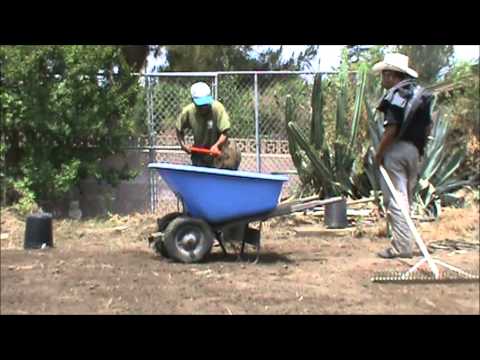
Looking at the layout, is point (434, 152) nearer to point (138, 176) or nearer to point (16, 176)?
point (138, 176)

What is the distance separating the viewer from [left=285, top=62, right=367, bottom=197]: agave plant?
8703 millimetres

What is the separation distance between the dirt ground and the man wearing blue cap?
3.22ft

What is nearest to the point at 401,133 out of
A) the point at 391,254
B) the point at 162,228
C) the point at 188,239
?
the point at 391,254

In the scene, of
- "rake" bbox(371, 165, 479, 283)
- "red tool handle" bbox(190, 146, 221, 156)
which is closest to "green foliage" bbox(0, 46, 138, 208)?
"red tool handle" bbox(190, 146, 221, 156)

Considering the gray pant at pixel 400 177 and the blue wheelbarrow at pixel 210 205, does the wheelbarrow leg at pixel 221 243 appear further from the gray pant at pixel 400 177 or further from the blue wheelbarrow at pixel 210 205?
the gray pant at pixel 400 177

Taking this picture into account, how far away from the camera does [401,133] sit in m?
6.02

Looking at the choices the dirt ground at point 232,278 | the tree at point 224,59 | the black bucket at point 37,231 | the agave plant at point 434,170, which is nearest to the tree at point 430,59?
the tree at point 224,59

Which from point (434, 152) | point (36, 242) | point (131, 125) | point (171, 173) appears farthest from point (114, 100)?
point (434, 152)

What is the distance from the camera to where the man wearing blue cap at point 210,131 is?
6559 millimetres

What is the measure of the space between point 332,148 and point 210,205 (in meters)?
3.55

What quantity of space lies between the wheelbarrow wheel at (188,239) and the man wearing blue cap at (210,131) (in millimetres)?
917

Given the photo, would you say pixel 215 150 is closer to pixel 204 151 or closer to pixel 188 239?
pixel 204 151

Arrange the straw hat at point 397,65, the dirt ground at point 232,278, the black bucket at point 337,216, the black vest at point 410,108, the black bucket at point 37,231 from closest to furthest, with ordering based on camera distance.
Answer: the dirt ground at point 232,278, the black vest at point 410,108, the straw hat at point 397,65, the black bucket at point 37,231, the black bucket at point 337,216

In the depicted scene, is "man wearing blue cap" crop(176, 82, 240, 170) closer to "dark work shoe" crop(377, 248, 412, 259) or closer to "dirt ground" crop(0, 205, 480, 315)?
"dirt ground" crop(0, 205, 480, 315)
